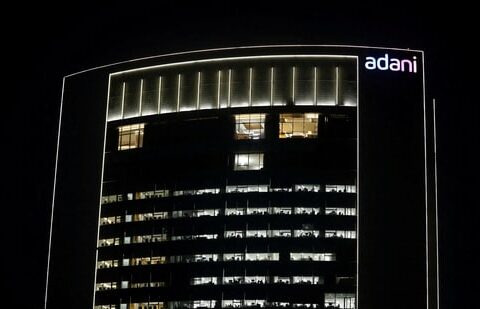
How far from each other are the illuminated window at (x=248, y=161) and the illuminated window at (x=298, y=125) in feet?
10.8

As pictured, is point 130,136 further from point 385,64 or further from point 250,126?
point 385,64

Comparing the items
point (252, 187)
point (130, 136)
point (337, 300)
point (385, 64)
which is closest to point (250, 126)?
point (252, 187)

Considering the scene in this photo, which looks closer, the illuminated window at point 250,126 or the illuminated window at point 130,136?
the illuminated window at point 250,126

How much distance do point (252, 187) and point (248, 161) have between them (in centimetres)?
279

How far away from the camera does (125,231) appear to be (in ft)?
286

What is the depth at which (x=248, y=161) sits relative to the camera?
280ft

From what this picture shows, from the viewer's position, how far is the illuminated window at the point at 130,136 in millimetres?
90131

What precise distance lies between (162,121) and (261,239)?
17181 mm

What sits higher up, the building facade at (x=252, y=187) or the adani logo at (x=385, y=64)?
the adani logo at (x=385, y=64)

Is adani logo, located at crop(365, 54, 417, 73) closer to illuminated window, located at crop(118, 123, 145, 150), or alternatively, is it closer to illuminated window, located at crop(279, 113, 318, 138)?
illuminated window, located at crop(279, 113, 318, 138)

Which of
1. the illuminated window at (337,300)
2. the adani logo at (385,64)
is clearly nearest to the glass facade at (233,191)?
the illuminated window at (337,300)

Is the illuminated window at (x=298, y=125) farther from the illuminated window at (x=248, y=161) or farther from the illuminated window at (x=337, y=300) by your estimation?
the illuminated window at (x=337, y=300)

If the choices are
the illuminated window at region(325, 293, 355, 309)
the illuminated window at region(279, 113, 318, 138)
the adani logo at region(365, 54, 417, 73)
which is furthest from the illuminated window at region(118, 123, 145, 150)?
the illuminated window at region(325, 293, 355, 309)

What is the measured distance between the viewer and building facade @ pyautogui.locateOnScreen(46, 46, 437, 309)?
81062mm
